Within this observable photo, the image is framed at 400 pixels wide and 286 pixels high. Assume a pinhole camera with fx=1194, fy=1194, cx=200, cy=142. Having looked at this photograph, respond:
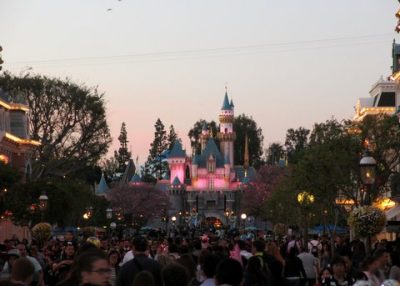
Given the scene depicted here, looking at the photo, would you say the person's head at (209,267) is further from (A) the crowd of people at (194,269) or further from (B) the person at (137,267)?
(B) the person at (137,267)

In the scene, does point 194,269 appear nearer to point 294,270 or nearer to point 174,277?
point 174,277

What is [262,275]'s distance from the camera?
15469 mm

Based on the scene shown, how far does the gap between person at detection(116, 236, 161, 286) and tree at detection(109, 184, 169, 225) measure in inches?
5231

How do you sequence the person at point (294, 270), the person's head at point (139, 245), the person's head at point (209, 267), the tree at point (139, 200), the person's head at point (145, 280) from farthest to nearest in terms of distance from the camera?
the tree at point (139, 200), the person at point (294, 270), the person's head at point (139, 245), the person's head at point (209, 267), the person's head at point (145, 280)

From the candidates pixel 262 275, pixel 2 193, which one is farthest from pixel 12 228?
pixel 262 275

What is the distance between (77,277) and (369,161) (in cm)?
1628

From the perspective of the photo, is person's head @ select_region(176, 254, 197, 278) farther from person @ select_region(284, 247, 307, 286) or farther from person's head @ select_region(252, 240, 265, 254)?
person @ select_region(284, 247, 307, 286)

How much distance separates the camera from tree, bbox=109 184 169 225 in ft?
510

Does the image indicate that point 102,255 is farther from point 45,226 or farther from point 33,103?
point 33,103

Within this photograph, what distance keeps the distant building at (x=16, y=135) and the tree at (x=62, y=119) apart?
2.27 feet

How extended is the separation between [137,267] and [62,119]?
66.8m

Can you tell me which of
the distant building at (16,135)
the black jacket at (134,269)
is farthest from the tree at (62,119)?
the black jacket at (134,269)

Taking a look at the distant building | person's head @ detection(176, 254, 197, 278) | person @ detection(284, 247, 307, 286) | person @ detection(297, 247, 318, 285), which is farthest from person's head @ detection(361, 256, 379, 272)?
the distant building

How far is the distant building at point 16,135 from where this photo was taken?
256ft
